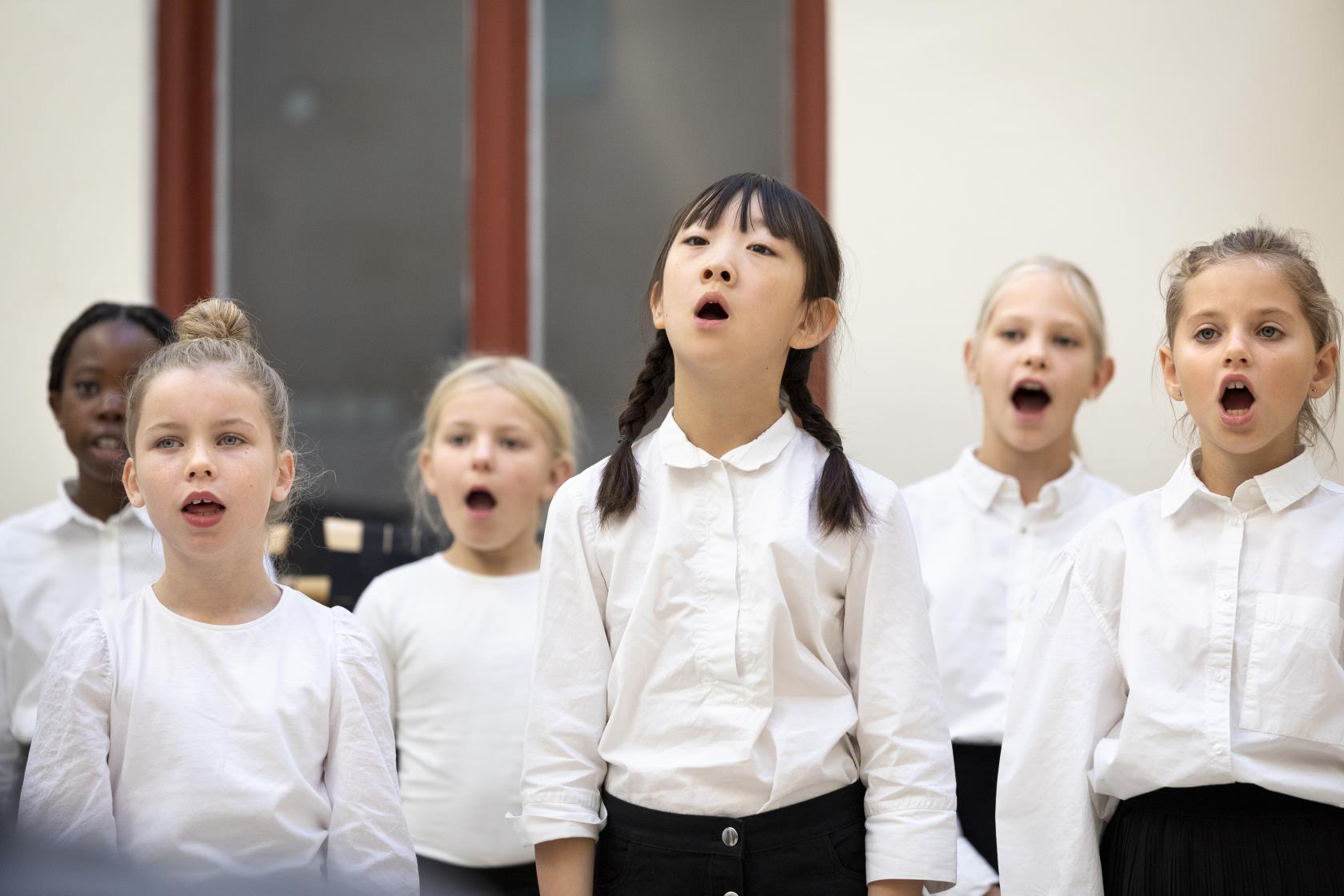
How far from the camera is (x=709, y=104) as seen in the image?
12.9ft

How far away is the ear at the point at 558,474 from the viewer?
3.13m

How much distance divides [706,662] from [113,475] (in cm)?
152

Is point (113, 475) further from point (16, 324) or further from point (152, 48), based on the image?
point (152, 48)

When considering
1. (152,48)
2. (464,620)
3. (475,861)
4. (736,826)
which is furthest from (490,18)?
(736,826)

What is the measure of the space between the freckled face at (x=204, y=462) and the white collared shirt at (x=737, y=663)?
0.45m

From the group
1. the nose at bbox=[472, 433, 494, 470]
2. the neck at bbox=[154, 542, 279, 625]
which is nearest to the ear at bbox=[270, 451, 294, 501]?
the neck at bbox=[154, 542, 279, 625]

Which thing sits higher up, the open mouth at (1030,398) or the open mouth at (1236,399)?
the open mouth at (1236,399)

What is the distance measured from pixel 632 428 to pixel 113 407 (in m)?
1.33

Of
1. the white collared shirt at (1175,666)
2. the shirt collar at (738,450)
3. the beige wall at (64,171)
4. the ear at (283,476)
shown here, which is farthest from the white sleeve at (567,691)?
the beige wall at (64,171)

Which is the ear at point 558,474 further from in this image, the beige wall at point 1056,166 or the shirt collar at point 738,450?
the shirt collar at point 738,450

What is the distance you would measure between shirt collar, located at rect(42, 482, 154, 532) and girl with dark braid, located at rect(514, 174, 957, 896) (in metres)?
1.20

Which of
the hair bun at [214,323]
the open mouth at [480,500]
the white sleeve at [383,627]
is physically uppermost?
the hair bun at [214,323]

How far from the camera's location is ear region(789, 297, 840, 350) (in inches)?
90.0

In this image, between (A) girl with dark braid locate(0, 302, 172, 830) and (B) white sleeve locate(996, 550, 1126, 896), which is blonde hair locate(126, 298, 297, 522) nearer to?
(A) girl with dark braid locate(0, 302, 172, 830)
